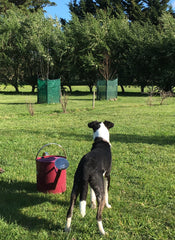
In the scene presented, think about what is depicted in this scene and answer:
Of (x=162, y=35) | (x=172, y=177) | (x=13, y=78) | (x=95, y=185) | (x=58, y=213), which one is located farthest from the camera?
(x=13, y=78)

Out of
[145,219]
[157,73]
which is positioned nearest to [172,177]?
[145,219]

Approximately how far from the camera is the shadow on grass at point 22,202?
11.5ft

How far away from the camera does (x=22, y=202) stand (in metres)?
4.09

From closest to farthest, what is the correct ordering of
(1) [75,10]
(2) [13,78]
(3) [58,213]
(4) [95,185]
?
1. (4) [95,185]
2. (3) [58,213]
3. (2) [13,78]
4. (1) [75,10]

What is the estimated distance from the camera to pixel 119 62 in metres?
32.9

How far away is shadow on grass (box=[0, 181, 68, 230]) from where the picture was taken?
3.51 m

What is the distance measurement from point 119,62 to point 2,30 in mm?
15799

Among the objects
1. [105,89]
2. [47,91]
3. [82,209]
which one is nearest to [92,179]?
[82,209]

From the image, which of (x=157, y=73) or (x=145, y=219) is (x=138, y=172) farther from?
(x=157, y=73)

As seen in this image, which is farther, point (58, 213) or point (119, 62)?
point (119, 62)

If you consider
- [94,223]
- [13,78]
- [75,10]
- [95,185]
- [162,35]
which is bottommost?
[94,223]

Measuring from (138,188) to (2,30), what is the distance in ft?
113

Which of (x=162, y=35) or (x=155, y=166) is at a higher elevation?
(x=162, y=35)

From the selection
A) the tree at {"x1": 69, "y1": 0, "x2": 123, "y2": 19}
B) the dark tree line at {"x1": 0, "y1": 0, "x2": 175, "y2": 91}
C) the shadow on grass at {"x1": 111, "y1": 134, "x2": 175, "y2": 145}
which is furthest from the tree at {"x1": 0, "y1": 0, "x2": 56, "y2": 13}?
the shadow on grass at {"x1": 111, "y1": 134, "x2": 175, "y2": 145}
